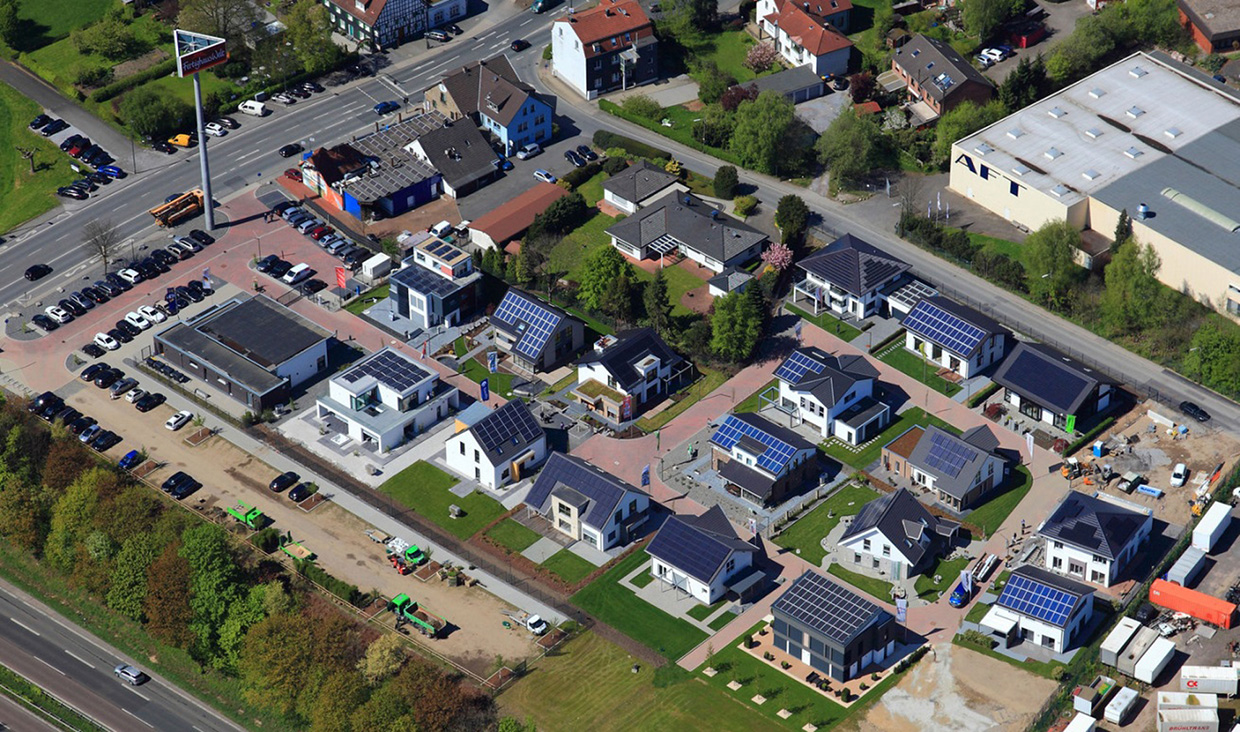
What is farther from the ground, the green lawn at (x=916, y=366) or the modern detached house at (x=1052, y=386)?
the modern detached house at (x=1052, y=386)

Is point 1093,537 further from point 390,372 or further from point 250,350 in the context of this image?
point 250,350

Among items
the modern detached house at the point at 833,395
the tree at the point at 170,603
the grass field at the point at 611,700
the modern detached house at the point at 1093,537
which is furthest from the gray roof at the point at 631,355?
the tree at the point at 170,603

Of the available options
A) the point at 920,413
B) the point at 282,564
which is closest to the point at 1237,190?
the point at 920,413

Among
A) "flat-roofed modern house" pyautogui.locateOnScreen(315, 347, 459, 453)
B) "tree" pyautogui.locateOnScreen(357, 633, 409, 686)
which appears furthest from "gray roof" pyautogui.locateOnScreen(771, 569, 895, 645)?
"flat-roofed modern house" pyautogui.locateOnScreen(315, 347, 459, 453)

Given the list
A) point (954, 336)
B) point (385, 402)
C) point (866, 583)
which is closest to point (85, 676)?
point (385, 402)

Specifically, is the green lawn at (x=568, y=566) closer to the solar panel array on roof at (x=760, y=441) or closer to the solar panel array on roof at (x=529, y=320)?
the solar panel array on roof at (x=760, y=441)

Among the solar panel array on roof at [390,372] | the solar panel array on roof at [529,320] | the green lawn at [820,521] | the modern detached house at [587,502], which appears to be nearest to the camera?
the modern detached house at [587,502]

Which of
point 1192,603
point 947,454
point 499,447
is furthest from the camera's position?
point 499,447

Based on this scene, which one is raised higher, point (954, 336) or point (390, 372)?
point (954, 336)
